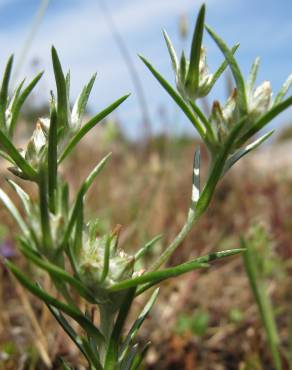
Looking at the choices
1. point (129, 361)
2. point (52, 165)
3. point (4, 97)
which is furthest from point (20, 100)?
point (129, 361)

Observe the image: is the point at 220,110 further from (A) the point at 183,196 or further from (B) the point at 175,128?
(A) the point at 183,196

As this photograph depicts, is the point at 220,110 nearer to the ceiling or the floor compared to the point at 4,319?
nearer to the ceiling

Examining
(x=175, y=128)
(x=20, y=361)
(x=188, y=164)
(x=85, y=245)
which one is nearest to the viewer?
(x=85, y=245)

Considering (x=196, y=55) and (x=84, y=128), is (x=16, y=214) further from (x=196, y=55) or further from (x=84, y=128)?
(x=196, y=55)

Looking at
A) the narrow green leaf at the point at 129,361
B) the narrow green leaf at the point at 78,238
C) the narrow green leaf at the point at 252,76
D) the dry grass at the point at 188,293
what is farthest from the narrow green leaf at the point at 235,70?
the dry grass at the point at 188,293

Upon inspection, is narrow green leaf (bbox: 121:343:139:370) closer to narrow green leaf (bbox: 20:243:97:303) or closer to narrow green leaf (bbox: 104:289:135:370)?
narrow green leaf (bbox: 104:289:135:370)

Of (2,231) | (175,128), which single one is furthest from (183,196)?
(2,231)

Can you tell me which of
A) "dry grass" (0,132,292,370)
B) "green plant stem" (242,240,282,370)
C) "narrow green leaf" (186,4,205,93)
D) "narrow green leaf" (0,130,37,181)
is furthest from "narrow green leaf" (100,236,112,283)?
"green plant stem" (242,240,282,370)

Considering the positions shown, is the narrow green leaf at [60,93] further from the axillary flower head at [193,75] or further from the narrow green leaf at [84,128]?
the axillary flower head at [193,75]
